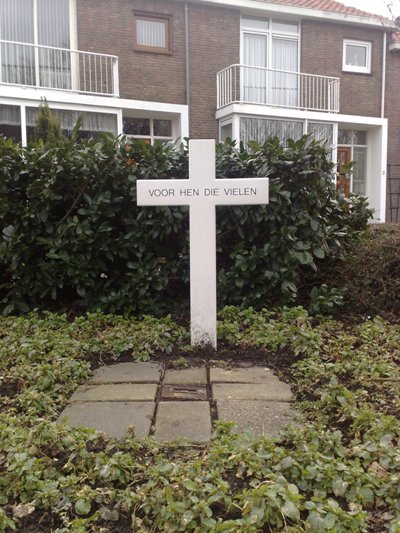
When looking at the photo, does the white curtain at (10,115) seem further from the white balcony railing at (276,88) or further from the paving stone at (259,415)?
the paving stone at (259,415)

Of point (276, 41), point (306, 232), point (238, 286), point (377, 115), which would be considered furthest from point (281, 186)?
point (377, 115)

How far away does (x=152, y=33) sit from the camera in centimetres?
1387

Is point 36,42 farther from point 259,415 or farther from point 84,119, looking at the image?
point 259,415

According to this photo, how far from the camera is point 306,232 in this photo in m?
4.56

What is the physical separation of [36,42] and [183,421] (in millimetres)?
13004

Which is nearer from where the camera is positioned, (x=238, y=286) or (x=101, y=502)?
(x=101, y=502)

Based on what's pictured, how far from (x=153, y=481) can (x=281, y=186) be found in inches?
123

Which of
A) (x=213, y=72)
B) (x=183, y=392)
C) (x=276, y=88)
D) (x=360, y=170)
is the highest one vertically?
(x=213, y=72)

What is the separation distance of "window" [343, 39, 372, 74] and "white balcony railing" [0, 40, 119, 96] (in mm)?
7460

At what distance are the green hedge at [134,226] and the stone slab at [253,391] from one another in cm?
152

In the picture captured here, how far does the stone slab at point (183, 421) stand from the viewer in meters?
2.38

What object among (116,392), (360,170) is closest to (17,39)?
(360,170)

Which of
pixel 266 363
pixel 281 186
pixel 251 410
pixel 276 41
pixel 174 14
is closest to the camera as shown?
pixel 251 410

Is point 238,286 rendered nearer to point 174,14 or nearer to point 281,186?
point 281,186
